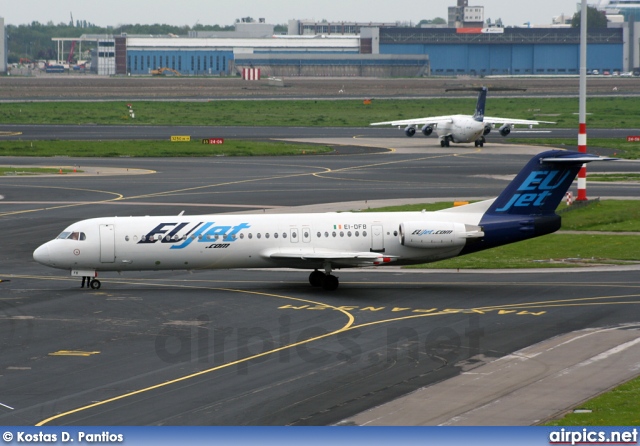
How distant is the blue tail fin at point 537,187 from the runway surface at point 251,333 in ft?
10.9

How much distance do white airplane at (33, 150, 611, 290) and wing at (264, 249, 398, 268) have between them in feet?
0.14

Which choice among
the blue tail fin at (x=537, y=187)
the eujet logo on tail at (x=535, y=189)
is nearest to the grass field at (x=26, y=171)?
the blue tail fin at (x=537, y=187)

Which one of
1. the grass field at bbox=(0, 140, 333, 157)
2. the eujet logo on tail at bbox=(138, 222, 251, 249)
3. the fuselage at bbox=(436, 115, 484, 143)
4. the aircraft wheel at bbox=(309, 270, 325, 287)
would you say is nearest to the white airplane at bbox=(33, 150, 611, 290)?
the eujet logo on tail at bbox=(138, 222, 251, 249)

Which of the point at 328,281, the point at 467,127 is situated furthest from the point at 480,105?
the point at 328,281

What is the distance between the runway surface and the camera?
2673cm

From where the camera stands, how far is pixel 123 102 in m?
175

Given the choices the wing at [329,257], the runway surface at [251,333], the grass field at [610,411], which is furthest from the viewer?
the wing at [329,257]

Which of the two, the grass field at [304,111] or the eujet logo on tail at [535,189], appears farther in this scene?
the grass field at [304,111]

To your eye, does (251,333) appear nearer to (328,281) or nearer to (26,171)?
(328,281)

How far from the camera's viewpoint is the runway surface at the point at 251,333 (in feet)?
87.7

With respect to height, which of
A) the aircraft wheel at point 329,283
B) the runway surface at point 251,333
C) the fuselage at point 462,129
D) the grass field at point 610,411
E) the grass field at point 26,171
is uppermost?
the fuselage at point 462,129

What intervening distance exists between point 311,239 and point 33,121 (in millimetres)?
106125

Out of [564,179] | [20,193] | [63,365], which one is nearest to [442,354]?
[63,365]

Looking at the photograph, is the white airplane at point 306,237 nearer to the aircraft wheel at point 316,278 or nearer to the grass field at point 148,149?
the aircraft wheel at point 316,278
